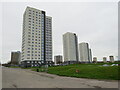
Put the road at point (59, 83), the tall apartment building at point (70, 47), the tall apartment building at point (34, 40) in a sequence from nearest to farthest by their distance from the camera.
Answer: the road at point (59, 83) → the tall apartment building at point (34, 40) → the tall apartment building at point (70, 47)

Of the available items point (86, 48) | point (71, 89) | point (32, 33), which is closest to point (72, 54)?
point (86, 48)

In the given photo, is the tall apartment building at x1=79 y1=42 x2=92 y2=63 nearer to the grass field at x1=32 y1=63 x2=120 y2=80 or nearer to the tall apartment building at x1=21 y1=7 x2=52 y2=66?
the tall apartment building at x1=21 y1=7 x2=52 y2=66

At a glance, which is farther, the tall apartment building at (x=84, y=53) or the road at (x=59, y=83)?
the tall apartment building at (x=84, y=53)

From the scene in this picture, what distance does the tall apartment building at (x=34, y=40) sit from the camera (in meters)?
88.4

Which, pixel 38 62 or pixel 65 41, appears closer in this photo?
pixel 38 62

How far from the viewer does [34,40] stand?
307 ft

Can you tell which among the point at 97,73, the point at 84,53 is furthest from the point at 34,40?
the point at 84,53

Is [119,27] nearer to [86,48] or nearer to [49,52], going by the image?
[49,52]

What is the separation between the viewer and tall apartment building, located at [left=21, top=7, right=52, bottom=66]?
290ft

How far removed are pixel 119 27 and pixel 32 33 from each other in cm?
8090

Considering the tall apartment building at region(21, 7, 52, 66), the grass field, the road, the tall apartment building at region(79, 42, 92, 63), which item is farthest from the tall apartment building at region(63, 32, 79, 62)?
the road

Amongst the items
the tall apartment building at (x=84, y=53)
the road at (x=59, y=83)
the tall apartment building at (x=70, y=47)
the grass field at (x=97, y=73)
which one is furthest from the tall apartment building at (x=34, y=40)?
the tall apartment building at (x=84, y=53)

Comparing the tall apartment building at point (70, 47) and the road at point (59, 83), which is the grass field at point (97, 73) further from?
the tall apartment building at point (70, 47)

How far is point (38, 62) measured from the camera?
91.9 metres
